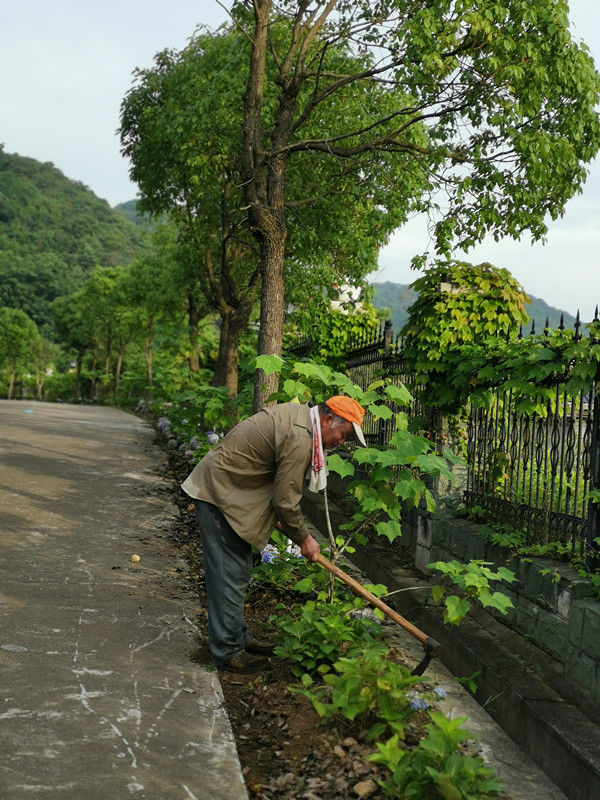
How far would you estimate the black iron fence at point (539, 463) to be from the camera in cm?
523

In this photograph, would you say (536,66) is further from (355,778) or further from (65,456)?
(65,456)

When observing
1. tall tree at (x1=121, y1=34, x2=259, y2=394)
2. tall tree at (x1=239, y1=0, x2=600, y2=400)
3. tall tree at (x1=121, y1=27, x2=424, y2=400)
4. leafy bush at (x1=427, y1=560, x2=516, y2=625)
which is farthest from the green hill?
leafy bush at (x1=427, y1=560, x2=516, y2=625)

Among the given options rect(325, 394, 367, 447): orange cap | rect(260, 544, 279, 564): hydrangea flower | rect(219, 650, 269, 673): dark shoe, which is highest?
rect(325, 394, 367, 447): orange cap

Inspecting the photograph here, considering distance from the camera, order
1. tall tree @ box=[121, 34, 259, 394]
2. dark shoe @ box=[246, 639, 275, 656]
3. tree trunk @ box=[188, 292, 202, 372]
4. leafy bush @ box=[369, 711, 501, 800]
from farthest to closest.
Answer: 1. tree trunk @ box=[188, 292, 202, 372]
2. tall tree @ box=[121, 34, 259, 394]
3. dark shoe @ box=[246, 639, 275, 656]
4. leafy bush @ box=[369, 711, 501, 800]

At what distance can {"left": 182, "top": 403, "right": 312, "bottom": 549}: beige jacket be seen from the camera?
14.7 ft

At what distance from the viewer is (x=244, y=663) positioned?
4805 millimetres

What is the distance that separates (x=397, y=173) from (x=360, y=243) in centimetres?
154

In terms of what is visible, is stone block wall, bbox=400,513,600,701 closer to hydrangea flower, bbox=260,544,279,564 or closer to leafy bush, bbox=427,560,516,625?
leafy bush, bbox=427,560,516,625

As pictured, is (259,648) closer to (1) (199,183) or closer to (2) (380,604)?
(2) (380,604)

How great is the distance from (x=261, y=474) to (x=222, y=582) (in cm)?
69

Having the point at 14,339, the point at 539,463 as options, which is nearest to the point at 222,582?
the point at 539,463

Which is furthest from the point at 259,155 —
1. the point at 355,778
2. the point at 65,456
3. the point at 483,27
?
the point at 355,778

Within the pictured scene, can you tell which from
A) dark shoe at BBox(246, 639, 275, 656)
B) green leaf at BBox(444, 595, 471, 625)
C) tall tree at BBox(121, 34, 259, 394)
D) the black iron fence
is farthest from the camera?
tall tree at BBox(121, 34, 259, 394)

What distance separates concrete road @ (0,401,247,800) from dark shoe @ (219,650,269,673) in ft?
0.52
